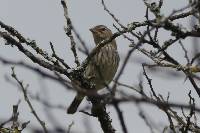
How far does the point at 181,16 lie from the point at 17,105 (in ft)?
5.43

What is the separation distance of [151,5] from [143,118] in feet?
3.62

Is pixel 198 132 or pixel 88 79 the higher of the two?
pixel 88 79

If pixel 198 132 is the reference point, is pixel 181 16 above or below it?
above

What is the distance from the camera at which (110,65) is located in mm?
8422

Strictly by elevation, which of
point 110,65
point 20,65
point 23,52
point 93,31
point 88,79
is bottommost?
point 20,65

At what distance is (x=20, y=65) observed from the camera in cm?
196

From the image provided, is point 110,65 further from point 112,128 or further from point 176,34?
point 176,34

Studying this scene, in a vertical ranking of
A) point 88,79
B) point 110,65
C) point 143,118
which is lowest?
point 143,118

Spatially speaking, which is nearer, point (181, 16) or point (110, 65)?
point (181, 16)

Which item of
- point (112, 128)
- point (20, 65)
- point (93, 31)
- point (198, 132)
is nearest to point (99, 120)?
point (112, 128)

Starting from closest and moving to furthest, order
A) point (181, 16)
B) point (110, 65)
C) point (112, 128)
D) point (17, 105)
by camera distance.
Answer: point (181, 16)
point (17, 105)
point (112, 128)
point (110, 65)

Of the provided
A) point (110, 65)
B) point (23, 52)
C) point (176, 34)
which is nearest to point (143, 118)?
point (176, 34)

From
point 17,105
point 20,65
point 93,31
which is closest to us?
point 20,65

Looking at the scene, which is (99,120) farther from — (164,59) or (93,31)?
(93,31)
